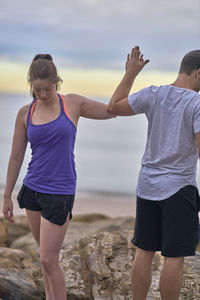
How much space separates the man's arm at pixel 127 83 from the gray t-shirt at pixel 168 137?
0.29ft

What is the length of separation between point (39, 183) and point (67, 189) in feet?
0.70

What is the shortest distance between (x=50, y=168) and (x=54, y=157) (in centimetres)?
9

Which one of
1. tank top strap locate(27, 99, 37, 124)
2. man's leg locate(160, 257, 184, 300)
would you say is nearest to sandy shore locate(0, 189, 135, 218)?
tank top strap locate(27, 99, 37, 124)

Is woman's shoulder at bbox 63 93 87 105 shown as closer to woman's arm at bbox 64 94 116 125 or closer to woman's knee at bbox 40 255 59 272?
woman's arm at bbox 64 94 116 125

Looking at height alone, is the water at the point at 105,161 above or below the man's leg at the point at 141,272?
below

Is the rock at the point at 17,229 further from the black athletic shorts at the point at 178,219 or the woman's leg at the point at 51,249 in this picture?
the black athletic shorts at the point at 178,219

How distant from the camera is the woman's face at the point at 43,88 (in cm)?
394

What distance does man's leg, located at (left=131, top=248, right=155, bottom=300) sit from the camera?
4.05 m

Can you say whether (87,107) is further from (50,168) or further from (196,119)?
(196,119)

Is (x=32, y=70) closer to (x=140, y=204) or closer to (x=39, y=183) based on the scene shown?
(x=39, y=183)

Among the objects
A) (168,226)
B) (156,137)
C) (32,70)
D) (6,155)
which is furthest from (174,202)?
(6,155)

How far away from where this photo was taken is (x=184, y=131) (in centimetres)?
372

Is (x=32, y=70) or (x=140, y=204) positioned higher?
(x=32, y=70)

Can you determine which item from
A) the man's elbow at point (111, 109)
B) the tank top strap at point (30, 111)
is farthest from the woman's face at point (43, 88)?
the man's elbow at point (111, 109)
